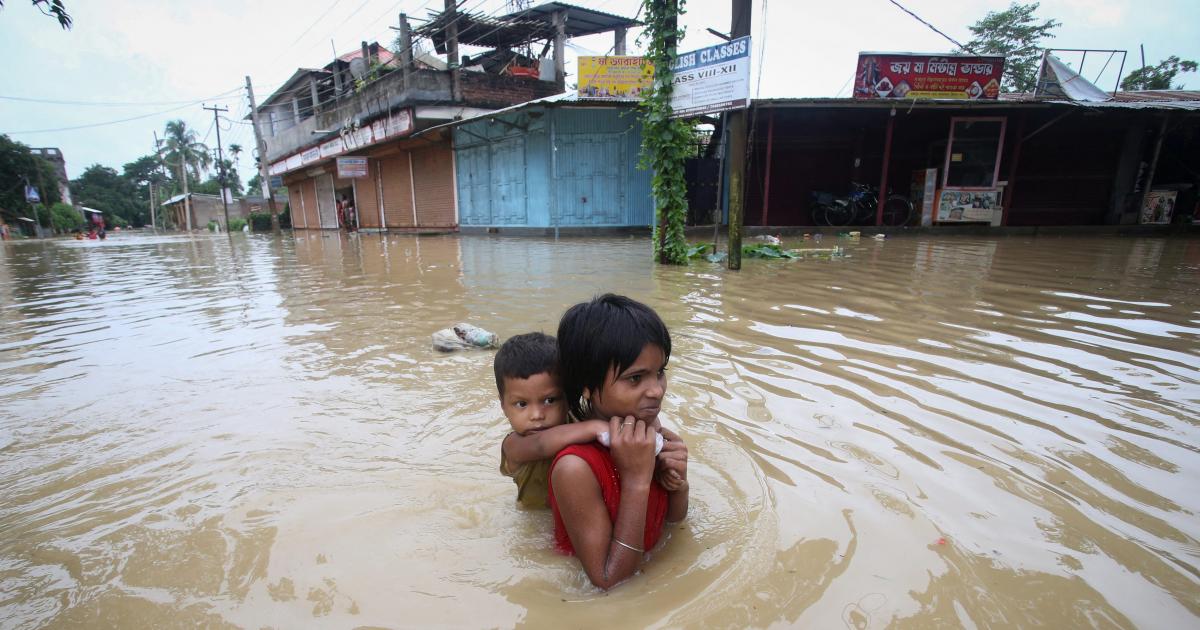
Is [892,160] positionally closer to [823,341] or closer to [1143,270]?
[1143,270]

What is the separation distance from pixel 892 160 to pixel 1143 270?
8.60 metres

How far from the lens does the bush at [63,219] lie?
37.4 metres

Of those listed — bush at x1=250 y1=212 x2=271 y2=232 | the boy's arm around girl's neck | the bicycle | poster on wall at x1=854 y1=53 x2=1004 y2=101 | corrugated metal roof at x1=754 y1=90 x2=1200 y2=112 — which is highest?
poster on wall at x1=854 y1=53 x2=1004 y2=101

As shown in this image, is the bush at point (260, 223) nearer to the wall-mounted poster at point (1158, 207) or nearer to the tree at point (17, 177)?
the tree at point (17, 177)

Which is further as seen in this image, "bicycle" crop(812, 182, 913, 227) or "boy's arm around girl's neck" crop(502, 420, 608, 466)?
"bicycle" crop(812, 182, 913, 227)

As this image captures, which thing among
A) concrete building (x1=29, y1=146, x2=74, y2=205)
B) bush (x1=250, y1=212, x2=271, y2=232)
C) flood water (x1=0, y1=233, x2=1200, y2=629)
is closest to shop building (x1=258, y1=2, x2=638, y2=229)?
bush (x1=250, y1=212, x2=271, y2=232)

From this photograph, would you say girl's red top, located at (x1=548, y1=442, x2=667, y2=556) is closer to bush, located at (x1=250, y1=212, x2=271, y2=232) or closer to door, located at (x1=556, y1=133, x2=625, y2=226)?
door, located at (x1=556, y1=133, x2=625, y2=226)

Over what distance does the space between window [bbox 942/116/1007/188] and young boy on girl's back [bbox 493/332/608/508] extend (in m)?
14.9

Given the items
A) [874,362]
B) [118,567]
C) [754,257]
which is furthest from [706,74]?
[118,567]

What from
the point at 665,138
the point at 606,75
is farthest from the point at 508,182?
the point at 665,138

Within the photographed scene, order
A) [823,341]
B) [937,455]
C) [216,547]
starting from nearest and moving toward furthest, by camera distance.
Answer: [216,547]
[937,455]
[823,341]

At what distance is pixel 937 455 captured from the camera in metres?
2.11

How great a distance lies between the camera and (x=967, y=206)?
13.4 metres

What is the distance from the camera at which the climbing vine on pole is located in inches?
267
